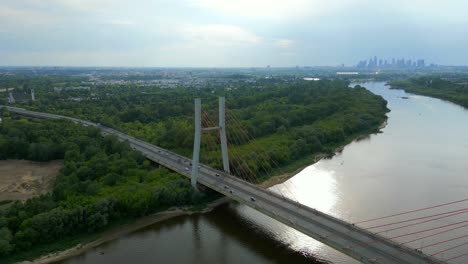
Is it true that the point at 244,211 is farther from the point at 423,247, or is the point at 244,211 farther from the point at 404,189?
the point at 404,189

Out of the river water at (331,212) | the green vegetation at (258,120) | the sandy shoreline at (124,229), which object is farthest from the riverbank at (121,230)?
the green vegetation at (258,120)

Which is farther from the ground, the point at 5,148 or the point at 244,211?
the point at 5,148

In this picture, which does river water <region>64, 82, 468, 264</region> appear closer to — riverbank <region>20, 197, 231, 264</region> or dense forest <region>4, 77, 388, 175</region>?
riverbank <region>20, 197, 231, 264</region>

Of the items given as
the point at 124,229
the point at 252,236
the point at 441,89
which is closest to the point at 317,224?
the point at 252,236

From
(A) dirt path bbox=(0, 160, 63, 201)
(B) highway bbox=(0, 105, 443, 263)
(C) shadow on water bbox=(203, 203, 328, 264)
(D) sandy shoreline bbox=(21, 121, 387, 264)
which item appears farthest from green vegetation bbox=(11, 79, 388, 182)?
(A) dirt path bbox=(0, 160, 63, 201)

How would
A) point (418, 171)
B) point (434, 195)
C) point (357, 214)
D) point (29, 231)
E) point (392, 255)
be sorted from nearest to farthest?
point (392, 255) < point (29, 231) < point (357, 214) < point (434, 195) < point (418, 171)

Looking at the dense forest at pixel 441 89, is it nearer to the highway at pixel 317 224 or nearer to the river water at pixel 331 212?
the river water at pixel 331 212

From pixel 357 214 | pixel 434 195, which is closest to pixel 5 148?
A: pixel 357 214

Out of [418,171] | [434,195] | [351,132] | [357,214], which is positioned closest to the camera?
[357,214]
